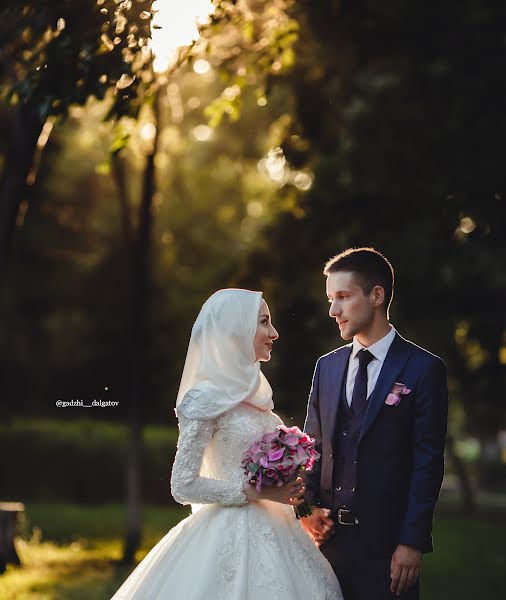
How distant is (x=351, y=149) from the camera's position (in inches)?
563

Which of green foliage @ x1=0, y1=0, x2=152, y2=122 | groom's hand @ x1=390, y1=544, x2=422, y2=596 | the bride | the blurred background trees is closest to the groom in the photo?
groom's hand @ x1=390, y1=544, x2=422, y2=596

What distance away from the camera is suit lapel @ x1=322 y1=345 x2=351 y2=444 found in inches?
203

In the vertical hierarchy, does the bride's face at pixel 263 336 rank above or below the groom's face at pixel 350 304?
below

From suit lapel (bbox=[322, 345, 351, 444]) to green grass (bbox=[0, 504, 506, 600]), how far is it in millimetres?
6039

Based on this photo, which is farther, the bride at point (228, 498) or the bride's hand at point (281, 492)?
the bride's hand at point (281, 492)

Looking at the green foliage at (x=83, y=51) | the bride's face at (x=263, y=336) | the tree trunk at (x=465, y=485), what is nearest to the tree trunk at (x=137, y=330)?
the green foliage at (x=83, y=51)

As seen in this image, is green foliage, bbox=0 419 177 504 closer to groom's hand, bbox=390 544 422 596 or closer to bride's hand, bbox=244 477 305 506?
bride's hand, bbox=244 477 305 506

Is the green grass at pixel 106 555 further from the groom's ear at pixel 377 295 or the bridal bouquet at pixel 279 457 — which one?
the groom's ear at pixel 377 295

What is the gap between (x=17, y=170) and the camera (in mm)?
9344

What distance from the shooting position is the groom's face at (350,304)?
5066mm

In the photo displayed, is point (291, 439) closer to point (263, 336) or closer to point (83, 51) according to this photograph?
point (263, 336)

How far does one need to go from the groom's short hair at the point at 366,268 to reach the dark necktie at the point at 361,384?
0.95ft

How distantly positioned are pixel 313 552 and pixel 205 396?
95 cm

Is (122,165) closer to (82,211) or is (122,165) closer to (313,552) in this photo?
(313,552)
